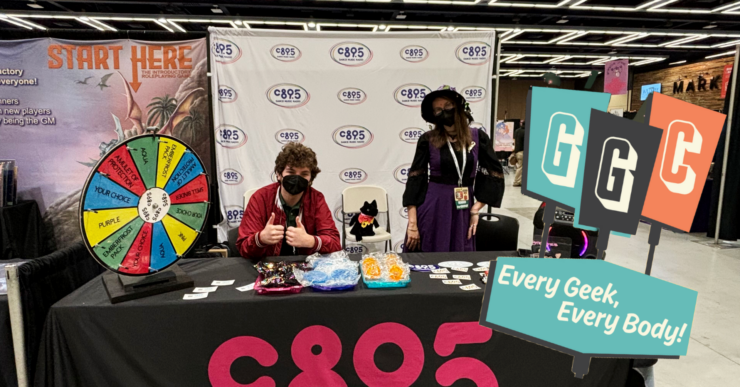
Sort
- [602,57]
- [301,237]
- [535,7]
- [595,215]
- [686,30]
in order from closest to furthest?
[595,215], [301,237], [535,7], [686,30], [602,57]

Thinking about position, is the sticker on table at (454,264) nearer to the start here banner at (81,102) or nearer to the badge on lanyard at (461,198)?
the badge on lanyard at (461,198)

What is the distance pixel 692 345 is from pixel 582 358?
103 inches

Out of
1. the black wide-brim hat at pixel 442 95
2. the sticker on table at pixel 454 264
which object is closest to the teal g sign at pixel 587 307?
the sticker on table at pixel 454 264

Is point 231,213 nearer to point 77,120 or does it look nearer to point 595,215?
point 77,120

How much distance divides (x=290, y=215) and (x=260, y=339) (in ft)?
2.27

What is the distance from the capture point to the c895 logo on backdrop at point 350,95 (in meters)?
4.05

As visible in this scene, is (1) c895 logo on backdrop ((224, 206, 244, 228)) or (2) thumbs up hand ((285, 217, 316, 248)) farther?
Answer: (1) c895 logo on backdrop ((224, 206, 244, 228))

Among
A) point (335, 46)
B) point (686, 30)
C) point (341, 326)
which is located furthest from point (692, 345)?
point (686, 30)

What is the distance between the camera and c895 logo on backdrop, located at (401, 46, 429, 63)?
3.99m

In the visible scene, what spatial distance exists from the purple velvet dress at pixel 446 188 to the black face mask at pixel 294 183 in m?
0.92

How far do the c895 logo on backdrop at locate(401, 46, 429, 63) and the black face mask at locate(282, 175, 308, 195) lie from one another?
255 centimetres

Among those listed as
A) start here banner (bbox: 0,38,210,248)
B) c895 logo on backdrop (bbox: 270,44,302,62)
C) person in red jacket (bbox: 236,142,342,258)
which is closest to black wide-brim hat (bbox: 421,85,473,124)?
person in red jacket (bbox: 236,142,342,258)

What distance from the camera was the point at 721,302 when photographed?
333 cm

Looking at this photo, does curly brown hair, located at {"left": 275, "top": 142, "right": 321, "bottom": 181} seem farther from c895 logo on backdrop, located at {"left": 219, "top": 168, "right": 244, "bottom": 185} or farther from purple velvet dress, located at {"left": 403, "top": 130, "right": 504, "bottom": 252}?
c895 logo on backdrop, located at {"left": 219, "top": 168, "right": 244, "bottom": 185}
